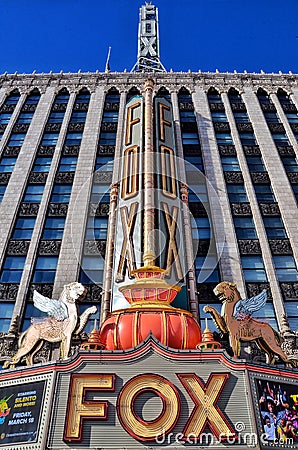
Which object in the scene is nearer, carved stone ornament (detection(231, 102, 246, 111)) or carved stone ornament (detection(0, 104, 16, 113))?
carved stone ornament (detection(231, 102, 246, 111))

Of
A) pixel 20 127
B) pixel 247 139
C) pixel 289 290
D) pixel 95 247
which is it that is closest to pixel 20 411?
pixel 95 247

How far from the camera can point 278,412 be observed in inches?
701

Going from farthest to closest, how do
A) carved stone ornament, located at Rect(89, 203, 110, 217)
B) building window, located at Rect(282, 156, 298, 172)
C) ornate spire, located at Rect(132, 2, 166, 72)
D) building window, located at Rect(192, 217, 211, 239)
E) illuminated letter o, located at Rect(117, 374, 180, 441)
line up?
ornate spire, located at Rect(132, 2, 166, 72) → building window, located at Rect(282, 156, 298, 172) → carved stone ornament, located at Rect(89, 203, 110, 217) → building window, located at Rect(192, 217, 211, 239) → illuminated letter o, located at Rect(117, 374, 180, 441)

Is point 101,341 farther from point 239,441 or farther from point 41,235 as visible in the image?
point 41,235


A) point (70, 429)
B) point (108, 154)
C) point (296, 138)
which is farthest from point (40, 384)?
point (296, 138)

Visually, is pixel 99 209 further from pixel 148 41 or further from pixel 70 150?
pixel 148 41

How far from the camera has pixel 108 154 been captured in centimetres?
4122

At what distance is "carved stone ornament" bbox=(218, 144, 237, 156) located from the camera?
41.5 metres

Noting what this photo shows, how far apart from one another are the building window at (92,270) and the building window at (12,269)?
15.7 feet

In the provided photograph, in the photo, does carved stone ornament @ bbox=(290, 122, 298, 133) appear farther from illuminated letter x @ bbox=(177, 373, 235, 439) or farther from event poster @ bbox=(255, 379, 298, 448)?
illuminated letter x @ bbox=(177, 373, 235, 439)

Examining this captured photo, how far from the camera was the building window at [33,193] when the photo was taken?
37.8 metres

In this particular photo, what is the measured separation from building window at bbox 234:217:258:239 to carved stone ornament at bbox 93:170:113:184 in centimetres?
1161

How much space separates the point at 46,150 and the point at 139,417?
100.0ft

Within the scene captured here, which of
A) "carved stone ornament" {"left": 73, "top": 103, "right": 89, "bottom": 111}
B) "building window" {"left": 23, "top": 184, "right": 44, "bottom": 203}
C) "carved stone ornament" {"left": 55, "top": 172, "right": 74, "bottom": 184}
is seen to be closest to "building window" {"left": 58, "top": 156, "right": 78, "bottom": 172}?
"carved stone ornament" {"left": 55, "top": 172, "right": 74, "bottom": 184}
